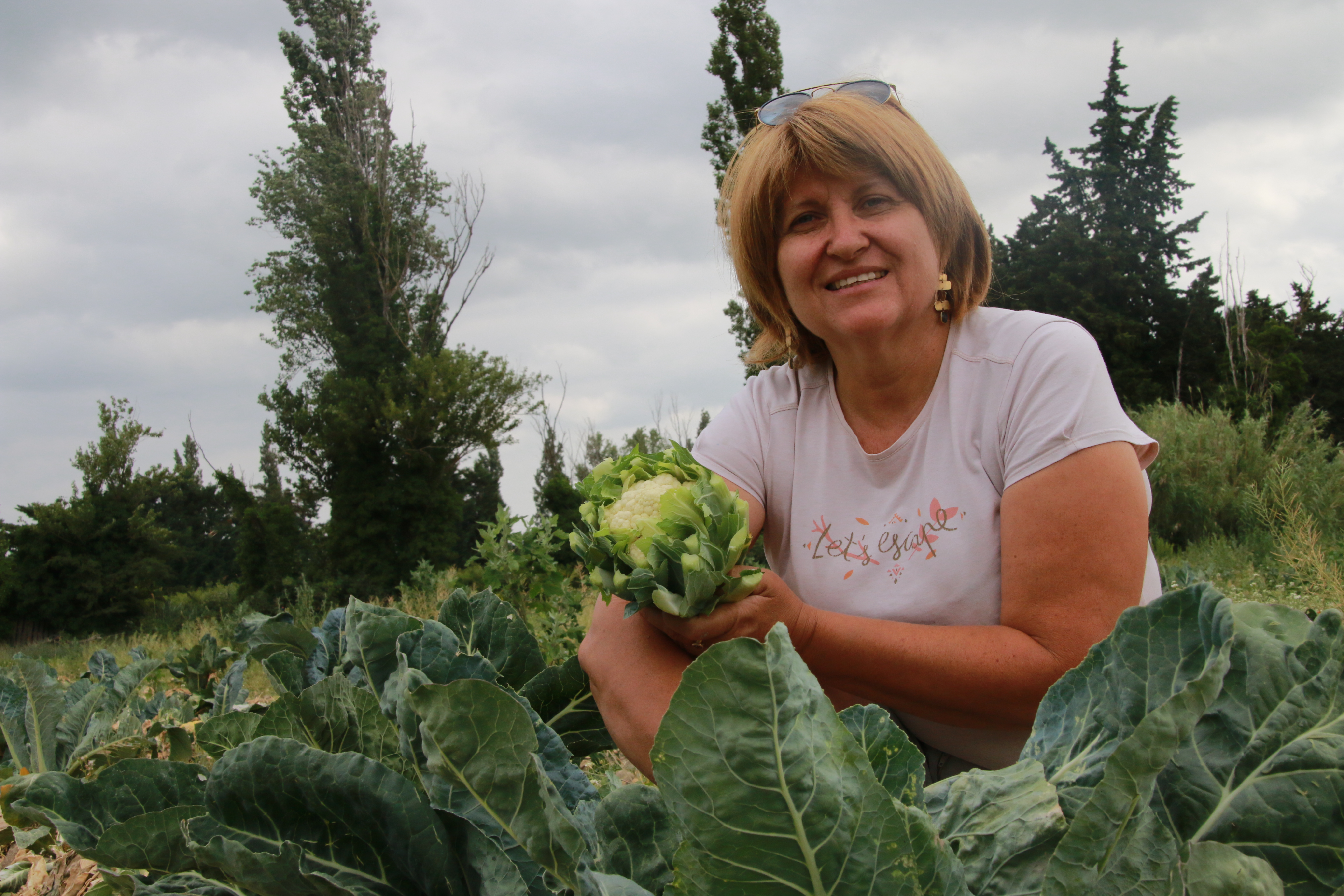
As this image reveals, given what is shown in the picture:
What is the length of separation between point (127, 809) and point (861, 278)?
1.48 metres

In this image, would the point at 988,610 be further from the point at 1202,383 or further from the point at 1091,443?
the point at 1202,383

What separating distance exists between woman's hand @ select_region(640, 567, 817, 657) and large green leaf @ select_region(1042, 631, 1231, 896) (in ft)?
2.51

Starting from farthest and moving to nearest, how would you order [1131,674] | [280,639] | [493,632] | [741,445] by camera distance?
[741,445] < [280,639] < [493,632] < [1131,674]

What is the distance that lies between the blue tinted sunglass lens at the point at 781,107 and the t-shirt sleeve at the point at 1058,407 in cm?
72

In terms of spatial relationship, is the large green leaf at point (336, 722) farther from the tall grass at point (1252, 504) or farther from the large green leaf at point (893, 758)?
the tall grass at point (1252, 504)

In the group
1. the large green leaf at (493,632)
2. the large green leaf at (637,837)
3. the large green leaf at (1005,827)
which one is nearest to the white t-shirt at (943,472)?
the large green leaf at (493,632)

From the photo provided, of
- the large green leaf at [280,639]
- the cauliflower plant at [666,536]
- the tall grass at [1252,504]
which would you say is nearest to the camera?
the large green leaf at [280,639]

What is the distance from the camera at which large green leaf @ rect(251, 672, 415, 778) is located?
656 millimetres

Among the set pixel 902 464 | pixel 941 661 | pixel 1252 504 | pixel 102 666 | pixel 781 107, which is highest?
pixel 781 107

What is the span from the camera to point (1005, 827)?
0.50 metres

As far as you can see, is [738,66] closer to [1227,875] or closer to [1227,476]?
[1227,476]

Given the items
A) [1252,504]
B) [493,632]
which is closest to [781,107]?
[493,632]

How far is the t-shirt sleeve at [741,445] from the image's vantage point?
1897 mm

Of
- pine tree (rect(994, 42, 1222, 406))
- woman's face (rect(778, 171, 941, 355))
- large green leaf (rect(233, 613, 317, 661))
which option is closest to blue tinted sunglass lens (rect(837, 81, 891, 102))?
woman's face (rect(778, 171, 941, 355))
